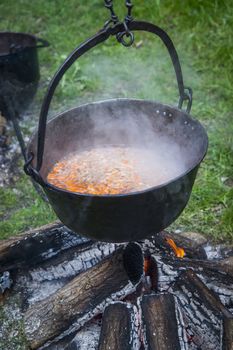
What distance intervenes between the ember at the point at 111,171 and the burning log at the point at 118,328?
0.74m

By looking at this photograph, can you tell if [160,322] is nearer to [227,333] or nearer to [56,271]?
[227,333]

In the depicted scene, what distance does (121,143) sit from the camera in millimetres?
3420

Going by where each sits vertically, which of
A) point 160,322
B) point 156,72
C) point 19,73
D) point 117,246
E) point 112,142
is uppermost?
point 19,73

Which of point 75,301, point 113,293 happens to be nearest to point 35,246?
point 75,301

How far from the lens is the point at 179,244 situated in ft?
11.3

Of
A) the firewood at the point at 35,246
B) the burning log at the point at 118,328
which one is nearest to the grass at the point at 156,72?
the firewood at the point at 35,246

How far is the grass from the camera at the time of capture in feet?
13.7

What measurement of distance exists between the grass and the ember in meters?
1.02

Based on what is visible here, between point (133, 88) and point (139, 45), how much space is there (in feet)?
4.03

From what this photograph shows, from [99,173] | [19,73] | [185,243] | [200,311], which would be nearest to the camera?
[200,311]

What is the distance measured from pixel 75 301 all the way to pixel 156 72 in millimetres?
4148

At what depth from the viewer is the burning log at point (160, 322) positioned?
2.53 metres

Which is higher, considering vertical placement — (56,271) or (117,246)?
(117,246)

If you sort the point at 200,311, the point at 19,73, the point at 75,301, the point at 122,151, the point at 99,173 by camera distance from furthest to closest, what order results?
the point at 19,73, the point at 122,151, the point at 99,173, the point at 75,301, the point at 200,311
